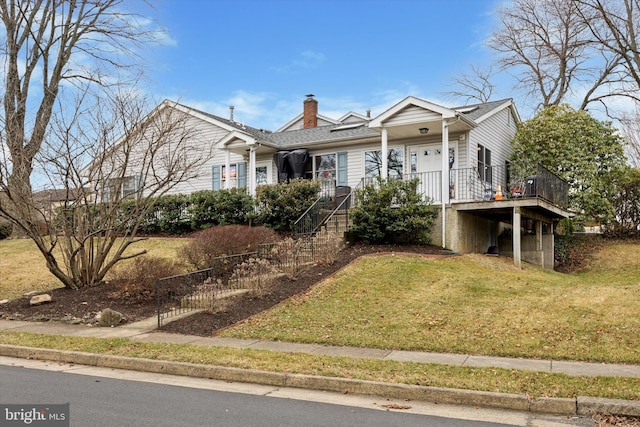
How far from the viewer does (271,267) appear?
12.8 metres

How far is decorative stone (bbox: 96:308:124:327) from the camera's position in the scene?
1055cm

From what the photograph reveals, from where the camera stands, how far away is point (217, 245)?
13727 mm

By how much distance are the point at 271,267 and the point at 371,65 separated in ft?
28.1

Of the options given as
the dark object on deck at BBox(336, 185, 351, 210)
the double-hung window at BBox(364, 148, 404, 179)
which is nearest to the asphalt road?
the dark object on deck at BBox(336, 185, 351, 210)

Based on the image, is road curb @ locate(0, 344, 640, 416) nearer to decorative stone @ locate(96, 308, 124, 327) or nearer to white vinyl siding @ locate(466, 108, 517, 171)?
decorative stone @ locate(96, 308, 124, 327)

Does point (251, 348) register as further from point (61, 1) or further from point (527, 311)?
point (61, 1)

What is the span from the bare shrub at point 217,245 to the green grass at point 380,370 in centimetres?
496

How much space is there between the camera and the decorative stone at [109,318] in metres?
10.6

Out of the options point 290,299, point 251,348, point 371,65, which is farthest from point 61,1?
point 251,348

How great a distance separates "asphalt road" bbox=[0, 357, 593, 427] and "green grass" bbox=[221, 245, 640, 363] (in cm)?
239

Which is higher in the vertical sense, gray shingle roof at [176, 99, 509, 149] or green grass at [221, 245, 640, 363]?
gray shingle roof at [176, 99, 509, 149]

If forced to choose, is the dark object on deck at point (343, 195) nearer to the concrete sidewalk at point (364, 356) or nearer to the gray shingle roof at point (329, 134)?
the gray shingle roof at point (329, 134)

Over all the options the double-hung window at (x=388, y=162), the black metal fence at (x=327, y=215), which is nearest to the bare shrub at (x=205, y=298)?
the black metal fence at (x=327, y=215)

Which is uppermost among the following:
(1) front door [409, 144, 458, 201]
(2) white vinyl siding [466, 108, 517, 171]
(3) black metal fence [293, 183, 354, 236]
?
(2) white vinyl siding [466, 108, 517, 171]
